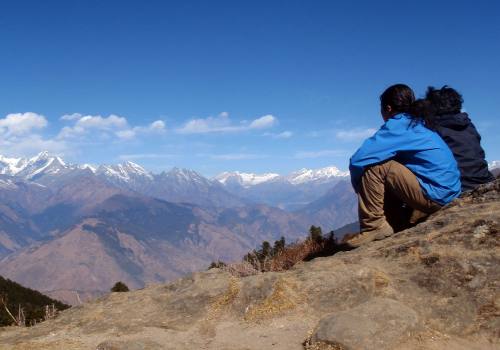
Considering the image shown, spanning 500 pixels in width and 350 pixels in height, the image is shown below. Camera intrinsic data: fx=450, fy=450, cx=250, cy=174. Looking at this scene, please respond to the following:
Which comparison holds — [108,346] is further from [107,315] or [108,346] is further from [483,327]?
[483,327]

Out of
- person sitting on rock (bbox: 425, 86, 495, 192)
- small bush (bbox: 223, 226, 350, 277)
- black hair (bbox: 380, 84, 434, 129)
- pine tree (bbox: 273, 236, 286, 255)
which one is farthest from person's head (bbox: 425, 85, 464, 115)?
pine tree (bbox: 273, 236, 286, 255)

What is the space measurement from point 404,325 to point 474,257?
197 cm

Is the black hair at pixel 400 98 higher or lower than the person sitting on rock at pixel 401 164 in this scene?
higher

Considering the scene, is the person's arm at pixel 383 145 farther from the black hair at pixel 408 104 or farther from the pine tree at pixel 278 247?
the pine tree at pixel 278 247

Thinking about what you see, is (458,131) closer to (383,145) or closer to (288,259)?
(383,145)

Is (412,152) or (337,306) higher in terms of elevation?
(412,152)

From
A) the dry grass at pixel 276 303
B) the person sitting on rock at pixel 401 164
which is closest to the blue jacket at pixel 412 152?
the person sitting on rock at pixel 401 164

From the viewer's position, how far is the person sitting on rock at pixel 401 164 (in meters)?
7.66

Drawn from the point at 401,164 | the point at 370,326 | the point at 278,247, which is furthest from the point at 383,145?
the point at 278,247

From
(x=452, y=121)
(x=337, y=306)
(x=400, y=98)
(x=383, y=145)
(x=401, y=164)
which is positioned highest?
(x=400, y=98)

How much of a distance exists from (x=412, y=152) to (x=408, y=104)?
2.96 feet

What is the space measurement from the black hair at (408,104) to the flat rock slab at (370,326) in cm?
367

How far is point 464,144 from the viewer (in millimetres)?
8594

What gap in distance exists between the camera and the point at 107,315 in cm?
679
